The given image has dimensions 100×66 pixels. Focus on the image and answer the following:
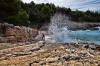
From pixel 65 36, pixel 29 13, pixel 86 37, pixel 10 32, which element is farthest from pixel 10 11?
pixel 29 13

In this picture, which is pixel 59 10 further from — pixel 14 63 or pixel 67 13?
pixel 14 63

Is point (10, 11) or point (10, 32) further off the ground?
point (10, 11)

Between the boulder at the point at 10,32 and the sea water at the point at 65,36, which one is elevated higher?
the boulder at the point at 10,32

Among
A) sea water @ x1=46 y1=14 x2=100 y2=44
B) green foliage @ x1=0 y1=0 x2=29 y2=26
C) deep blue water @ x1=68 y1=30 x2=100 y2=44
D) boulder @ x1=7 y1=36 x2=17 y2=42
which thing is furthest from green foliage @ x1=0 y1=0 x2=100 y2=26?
boulder @ x1=7 y1=36 x2=17 y2=42

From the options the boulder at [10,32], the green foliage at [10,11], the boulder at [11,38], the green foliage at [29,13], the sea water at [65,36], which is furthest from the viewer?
the green foliage at [29,13]

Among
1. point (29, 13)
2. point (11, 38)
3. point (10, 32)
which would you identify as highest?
point (29, 13)

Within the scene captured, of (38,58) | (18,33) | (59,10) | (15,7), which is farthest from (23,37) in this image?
(59,10)

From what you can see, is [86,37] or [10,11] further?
[86,37]

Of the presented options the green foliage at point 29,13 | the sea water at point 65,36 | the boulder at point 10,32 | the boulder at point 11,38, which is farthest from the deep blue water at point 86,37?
the boulder at point 11,38

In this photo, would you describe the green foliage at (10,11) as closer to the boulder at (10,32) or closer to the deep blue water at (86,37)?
the deep blue water at (86,37)

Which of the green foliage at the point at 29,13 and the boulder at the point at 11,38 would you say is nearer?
the boulder at the point at 11,38

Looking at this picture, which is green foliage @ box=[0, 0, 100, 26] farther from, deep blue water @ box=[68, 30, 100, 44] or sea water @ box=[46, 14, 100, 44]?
deep blue water @ box=[68, 30, 100, 44]

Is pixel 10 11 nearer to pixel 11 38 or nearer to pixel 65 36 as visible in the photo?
pixel 65 36

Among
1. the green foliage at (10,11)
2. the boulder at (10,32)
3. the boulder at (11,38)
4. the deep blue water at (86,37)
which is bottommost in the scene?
the deep blue water at (86,37)
